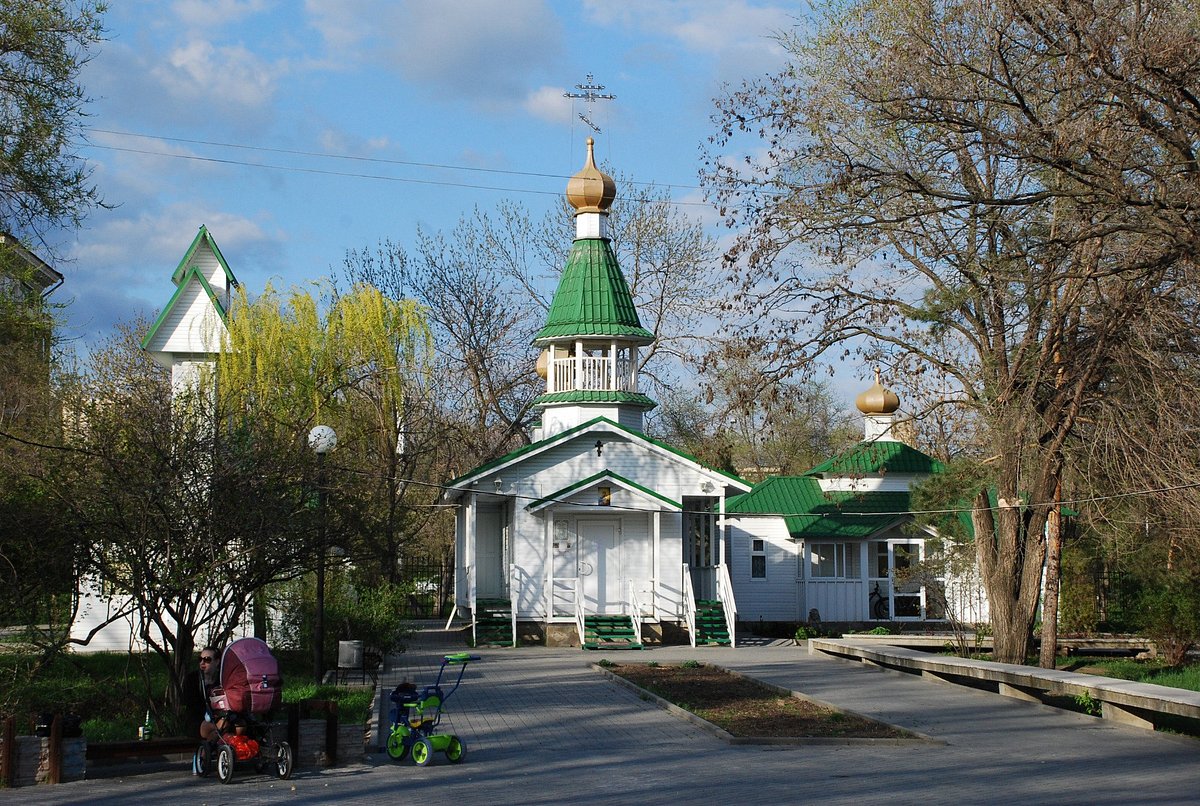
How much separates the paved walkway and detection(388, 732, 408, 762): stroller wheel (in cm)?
12

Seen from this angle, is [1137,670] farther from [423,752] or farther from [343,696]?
[423,752]

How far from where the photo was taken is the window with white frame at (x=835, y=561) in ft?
116

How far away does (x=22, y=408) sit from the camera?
771 inches

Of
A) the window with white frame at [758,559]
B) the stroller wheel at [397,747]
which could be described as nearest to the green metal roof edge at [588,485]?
the window with white frame at [758,559]

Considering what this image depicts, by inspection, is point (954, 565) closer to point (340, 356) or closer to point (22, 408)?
point (340, 356)

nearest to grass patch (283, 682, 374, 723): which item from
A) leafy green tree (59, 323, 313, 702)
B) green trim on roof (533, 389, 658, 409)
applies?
leafy green tree (59, 323, 313, 702)

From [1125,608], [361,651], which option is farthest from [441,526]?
[361,651]

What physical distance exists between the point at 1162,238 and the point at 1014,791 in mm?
7219

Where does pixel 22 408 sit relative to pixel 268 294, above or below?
below

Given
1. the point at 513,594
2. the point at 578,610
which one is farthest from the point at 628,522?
the point at 513,594

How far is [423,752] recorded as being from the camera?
12711 mm

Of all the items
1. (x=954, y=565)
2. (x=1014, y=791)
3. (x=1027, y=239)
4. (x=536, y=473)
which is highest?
(x=1027, y=239)

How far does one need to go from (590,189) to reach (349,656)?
16.8 m

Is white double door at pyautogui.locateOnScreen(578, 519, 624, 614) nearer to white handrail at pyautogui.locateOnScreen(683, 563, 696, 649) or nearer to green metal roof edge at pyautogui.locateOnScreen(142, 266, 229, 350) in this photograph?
white handrail at pyautogui.locateOnScreen(683, 563, 696, 649)
